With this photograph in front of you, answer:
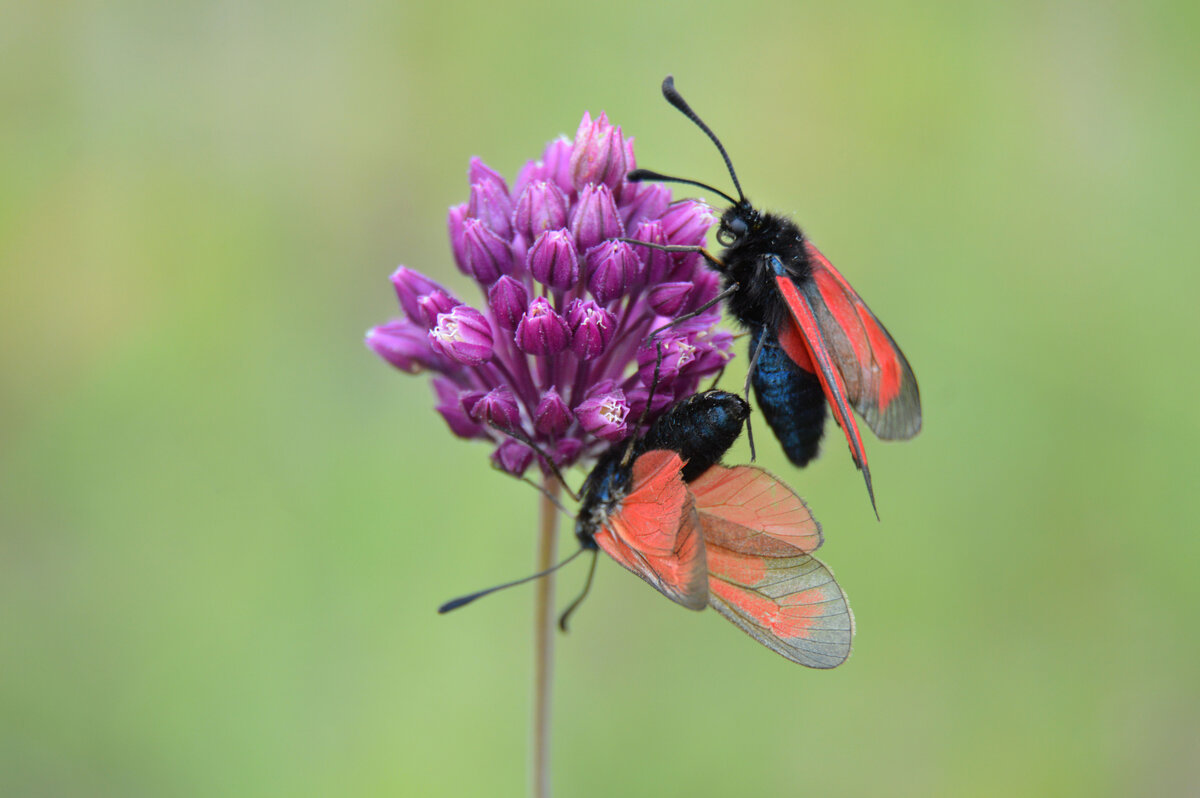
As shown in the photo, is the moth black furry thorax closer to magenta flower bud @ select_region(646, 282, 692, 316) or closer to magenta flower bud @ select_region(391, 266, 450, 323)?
magenta flower bud @ select_region(646, 282, 692, 316)

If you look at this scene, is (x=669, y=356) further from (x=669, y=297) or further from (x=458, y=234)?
(x=458, y=234)

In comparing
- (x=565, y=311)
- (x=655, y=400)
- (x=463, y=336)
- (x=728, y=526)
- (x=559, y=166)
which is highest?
(x=559, y=166)

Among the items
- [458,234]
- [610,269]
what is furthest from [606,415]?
[458,234]

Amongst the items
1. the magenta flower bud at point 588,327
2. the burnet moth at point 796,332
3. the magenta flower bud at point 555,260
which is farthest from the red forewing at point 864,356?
the magenta flower bud at point 555,260

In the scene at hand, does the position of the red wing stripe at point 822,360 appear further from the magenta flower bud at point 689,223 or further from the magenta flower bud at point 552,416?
the magenta flower bud at point 552,416

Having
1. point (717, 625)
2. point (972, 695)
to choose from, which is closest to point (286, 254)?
point (717, 625)
